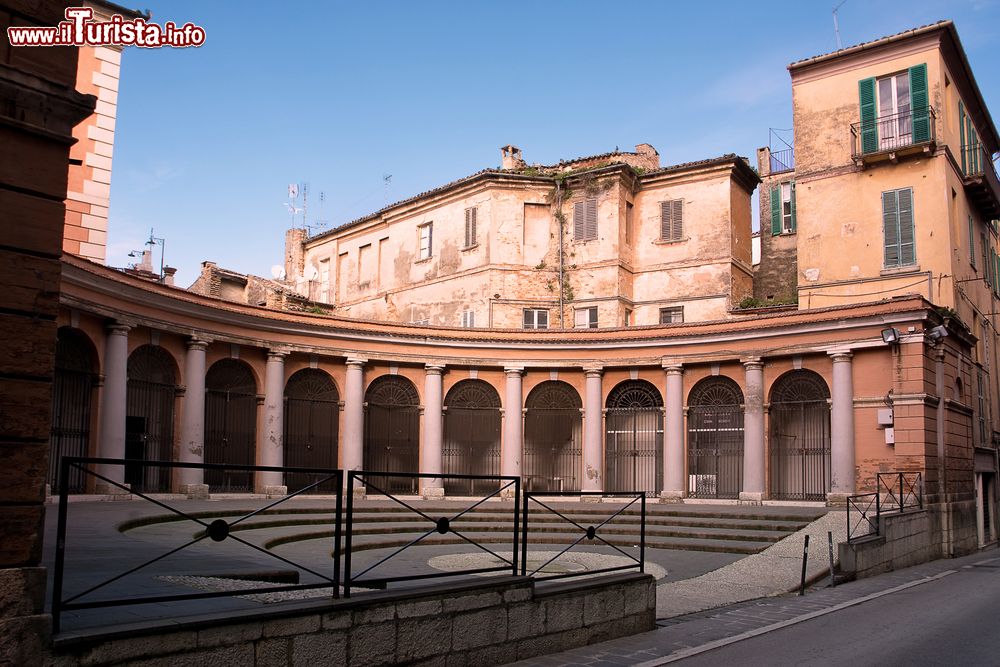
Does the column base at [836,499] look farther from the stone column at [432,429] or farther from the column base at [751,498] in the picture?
the stone column at [432,429]

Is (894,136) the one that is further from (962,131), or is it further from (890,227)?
(962,131)

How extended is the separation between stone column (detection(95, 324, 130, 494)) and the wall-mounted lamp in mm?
18113

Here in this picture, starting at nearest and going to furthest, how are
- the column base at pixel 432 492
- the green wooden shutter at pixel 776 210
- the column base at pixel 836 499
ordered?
the column base at pixel 836 499 < the column base at pixel 432 492 < the green wooden shutter at pixel 776 210

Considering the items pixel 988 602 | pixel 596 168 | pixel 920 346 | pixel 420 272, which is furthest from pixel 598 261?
pixel 988 602

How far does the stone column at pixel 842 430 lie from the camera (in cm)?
2211

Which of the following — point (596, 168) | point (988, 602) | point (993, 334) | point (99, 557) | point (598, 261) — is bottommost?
point (988, 602)

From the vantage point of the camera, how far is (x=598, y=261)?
105 feet

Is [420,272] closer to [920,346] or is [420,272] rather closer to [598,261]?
[598,261]

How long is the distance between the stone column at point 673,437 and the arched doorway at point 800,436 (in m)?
2.56

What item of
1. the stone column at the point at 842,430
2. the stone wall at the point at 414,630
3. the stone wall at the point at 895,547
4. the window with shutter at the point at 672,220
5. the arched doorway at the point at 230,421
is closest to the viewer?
the stone wall at the point at 414,630

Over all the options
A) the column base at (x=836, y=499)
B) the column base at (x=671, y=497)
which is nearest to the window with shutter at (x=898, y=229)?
the column base at (x=836, y=499)

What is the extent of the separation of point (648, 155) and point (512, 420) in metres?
13.7

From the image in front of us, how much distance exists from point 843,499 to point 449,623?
655 inches

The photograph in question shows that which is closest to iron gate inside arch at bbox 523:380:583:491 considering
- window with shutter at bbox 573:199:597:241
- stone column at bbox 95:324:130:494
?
window with shutter at bbox 573:199:597:241
